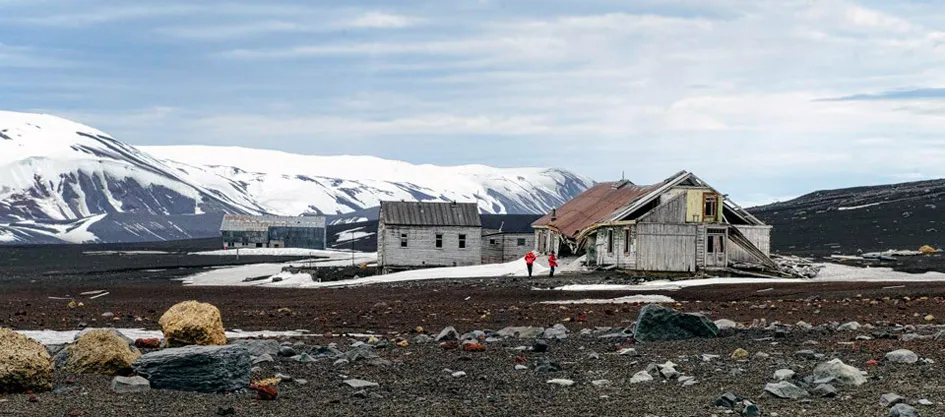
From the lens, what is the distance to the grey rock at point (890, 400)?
41.8 ft

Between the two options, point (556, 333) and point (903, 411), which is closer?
point (903, 411)

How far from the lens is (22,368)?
14570 mm

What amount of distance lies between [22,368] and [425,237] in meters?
59.8

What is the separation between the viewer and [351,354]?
18625 millimetres

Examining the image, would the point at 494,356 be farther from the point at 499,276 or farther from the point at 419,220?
the point at 419,220

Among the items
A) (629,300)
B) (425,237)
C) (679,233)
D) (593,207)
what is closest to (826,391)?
(629,300)

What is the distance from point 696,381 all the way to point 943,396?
2.94 m

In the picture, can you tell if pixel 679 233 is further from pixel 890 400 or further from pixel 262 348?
pixel 890 400

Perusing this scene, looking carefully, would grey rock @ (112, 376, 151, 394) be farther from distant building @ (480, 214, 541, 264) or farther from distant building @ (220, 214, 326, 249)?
distant building @ (220, 214, 326, 249)

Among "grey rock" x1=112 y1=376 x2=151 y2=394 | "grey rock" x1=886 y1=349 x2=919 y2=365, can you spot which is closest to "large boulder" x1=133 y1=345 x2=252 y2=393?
"grey rock" x1=112 y1=376 x2=151 y2=394

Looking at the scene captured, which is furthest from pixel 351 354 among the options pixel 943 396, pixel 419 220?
pixel 419 220

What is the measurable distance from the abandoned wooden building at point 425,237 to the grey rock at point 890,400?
199 ft

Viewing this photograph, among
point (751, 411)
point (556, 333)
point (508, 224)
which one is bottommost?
point (751, 411)

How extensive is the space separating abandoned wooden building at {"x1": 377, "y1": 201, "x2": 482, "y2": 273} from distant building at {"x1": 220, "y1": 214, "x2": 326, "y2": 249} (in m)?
58.6
